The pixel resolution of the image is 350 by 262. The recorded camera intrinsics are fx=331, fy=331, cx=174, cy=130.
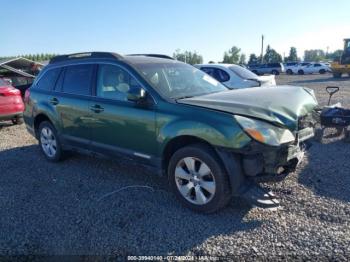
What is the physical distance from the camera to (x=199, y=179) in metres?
3.84

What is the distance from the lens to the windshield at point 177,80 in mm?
4359

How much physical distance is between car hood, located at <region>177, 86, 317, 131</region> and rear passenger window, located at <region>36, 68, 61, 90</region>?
9.42ft

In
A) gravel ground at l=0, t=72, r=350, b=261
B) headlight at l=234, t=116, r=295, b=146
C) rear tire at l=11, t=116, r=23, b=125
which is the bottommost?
gravel ground at l=0, t=72, r=350, b=261

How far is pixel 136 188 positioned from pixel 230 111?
6.19 feet

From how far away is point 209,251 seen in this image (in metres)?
3.16

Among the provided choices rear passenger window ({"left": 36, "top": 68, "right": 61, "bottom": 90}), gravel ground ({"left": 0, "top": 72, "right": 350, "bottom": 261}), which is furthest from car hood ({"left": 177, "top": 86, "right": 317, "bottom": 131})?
rear passenger window ({"left": 36, "top": 68, "right": 61, "bottom": 90})

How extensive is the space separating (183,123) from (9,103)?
7076 millimetres

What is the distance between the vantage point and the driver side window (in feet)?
14.7

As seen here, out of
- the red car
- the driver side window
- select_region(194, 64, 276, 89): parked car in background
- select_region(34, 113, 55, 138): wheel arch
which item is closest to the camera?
Result: the driver side window

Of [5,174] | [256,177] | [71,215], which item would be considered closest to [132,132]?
[71,215]

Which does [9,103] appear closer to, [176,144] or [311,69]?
[176,144]

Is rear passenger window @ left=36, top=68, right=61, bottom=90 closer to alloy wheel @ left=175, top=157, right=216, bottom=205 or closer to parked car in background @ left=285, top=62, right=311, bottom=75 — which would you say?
alloy wheel @ left=175, top=157, right=216, bottom=205

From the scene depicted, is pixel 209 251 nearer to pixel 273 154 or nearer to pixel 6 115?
pixel 273 154

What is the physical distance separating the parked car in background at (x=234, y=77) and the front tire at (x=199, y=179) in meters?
6.03
